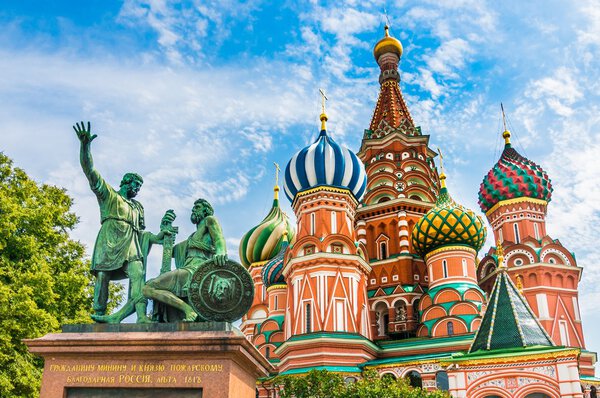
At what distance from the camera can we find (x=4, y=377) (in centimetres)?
1486

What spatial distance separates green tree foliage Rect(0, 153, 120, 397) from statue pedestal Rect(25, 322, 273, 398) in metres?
8.20

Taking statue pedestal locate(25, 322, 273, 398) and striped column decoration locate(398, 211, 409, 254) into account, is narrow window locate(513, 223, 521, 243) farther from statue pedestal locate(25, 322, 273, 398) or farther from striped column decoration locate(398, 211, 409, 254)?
statue pedestal locate(25, 322, 273, 398)

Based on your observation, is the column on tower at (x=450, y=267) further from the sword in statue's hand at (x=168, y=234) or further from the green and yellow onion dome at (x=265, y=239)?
the sword in statue's hand at (x=168, y=234)

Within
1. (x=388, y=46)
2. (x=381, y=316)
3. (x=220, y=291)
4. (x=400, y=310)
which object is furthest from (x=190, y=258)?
(x=388, y=46)

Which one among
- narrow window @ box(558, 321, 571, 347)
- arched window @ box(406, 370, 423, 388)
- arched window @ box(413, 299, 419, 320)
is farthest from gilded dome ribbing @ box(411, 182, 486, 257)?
arched window @ box(406, 370, 423, 388)

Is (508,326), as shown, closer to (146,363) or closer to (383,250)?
(383,250)

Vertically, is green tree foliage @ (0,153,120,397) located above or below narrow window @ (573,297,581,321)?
below

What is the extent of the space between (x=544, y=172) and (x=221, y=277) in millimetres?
31617

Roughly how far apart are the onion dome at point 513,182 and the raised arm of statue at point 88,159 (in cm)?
3007

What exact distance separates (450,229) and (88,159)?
24.1m

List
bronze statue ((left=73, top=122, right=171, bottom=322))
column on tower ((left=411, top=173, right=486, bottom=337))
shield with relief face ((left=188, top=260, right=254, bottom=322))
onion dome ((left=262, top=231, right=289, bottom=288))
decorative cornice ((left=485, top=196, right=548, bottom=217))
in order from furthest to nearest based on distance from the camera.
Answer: onion dome ((left=262, top=231, right=289, bottom=288)), decorative cornice ((left=485, top=196, right=548, bottom=217)), column on tower ((left=411, top=173, right=486, bottom=337)), bronze statue ((left=73, top=122, right=171, bottom=322)), shield with relief face ((left=188, top=260, right=254, bottom=322))

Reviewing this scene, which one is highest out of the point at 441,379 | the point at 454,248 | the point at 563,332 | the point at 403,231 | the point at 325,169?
the point at 325,169

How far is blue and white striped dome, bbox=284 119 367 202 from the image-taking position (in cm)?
3123

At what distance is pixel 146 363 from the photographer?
7.91 m
